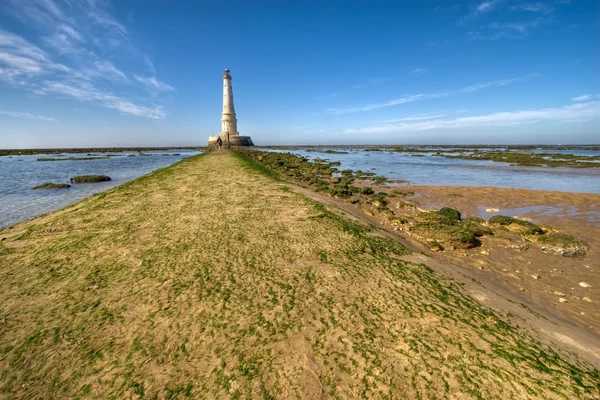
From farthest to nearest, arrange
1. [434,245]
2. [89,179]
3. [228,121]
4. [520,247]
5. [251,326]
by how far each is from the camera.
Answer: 1. [228,121]
2. [89,179]
3. [520,247]
4. [434,245]
5. [251,326]

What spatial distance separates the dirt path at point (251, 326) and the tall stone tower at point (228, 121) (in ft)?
241

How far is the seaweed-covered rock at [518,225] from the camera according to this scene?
1205 cm

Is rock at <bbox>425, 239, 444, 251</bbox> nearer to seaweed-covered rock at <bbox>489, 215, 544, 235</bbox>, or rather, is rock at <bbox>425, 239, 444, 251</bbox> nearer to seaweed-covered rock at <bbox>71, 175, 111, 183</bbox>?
seaweed-covered rock at <bbox>489, 215, 544, 235</bbox>

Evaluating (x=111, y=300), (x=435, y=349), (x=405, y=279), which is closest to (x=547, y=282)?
(x=405, y=279)

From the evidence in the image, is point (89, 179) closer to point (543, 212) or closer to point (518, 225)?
point (518, 225)

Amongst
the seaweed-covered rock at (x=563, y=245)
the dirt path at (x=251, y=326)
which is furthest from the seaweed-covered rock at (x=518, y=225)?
the dirt path at (x=251, y=326)

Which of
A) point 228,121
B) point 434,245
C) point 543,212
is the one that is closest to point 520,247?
point 434,245

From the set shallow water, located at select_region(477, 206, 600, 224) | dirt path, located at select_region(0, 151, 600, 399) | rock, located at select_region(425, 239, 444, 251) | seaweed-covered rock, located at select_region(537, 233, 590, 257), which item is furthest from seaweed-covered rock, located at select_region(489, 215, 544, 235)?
dirt path, located at select_region(0, 151, 600, 399)

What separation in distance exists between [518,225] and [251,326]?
43.4ft

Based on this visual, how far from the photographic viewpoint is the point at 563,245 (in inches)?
406

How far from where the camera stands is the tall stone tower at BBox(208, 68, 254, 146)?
75375 millimetres

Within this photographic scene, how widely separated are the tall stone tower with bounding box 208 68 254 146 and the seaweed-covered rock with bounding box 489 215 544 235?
74276mm

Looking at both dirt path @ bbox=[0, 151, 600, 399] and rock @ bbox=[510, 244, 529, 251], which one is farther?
rock @ bbox=[510, 244, 529, 251]

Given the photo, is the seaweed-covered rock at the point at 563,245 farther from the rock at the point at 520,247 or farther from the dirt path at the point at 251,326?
the dirt path at the point at 251,326
